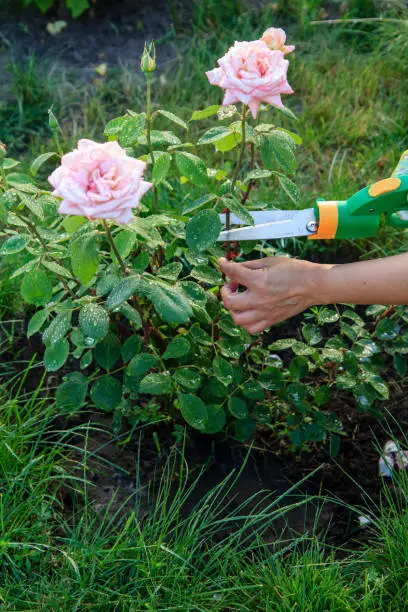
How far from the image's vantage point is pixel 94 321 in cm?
137

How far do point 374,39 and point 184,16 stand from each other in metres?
0.87

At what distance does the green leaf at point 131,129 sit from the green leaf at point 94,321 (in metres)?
0.32

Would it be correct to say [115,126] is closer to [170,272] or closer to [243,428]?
[170,272]

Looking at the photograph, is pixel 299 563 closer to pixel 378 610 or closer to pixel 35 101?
pixel 378 610

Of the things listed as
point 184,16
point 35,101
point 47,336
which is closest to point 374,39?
point 184,16

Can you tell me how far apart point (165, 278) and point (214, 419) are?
1.23ft

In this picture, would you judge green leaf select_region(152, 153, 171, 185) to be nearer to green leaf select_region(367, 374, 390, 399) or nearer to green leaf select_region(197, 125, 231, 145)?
green leaf select_region(197, 125, 231, 145)

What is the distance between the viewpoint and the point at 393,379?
2.08 meters

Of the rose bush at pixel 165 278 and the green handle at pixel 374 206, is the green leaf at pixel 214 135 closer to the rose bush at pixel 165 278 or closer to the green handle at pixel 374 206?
the rose bush at pixel 165 278

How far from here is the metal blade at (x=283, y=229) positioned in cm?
147

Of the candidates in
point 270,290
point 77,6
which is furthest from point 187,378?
point 77,6

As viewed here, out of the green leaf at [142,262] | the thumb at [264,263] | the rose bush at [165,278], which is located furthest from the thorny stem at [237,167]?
the green leaf at [142,262]

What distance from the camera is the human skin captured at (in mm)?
1399

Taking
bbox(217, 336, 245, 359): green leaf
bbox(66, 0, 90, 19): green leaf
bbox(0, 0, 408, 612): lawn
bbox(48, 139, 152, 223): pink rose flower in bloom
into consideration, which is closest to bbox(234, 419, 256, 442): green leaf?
bbox(0, 0, 408, 612): lawn
